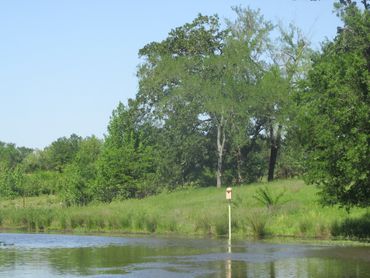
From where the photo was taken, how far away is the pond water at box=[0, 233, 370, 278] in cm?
2131

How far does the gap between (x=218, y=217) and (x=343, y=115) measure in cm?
1342

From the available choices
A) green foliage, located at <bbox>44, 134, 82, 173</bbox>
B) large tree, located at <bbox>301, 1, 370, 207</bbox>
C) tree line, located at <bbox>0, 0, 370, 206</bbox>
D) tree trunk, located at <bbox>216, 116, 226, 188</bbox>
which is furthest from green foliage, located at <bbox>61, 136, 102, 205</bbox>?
green foliage, located at <bbox>44, 134, 82, 173</bbox>

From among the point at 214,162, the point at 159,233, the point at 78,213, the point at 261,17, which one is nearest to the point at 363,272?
the point at 159,233

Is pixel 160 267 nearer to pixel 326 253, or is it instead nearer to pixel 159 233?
pixel 326 253

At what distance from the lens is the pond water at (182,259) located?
69.9 ft

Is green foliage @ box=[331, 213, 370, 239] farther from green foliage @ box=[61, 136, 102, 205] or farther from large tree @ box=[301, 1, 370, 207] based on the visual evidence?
green foliage @ box=[61, 136, 102, 205]

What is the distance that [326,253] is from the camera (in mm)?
26266

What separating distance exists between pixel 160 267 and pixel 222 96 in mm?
45253

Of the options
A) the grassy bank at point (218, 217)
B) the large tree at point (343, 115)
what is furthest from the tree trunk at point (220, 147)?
the large tree at point (343, 115)

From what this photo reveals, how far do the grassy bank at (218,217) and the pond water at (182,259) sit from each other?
154 inches

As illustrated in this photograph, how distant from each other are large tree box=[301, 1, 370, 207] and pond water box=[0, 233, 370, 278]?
119 inches

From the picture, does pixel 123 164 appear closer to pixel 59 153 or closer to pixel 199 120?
pixel 199 120

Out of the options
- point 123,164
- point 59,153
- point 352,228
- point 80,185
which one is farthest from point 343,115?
point 59,153

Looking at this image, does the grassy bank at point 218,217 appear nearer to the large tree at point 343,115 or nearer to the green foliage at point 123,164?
the large tree at point 343,115
